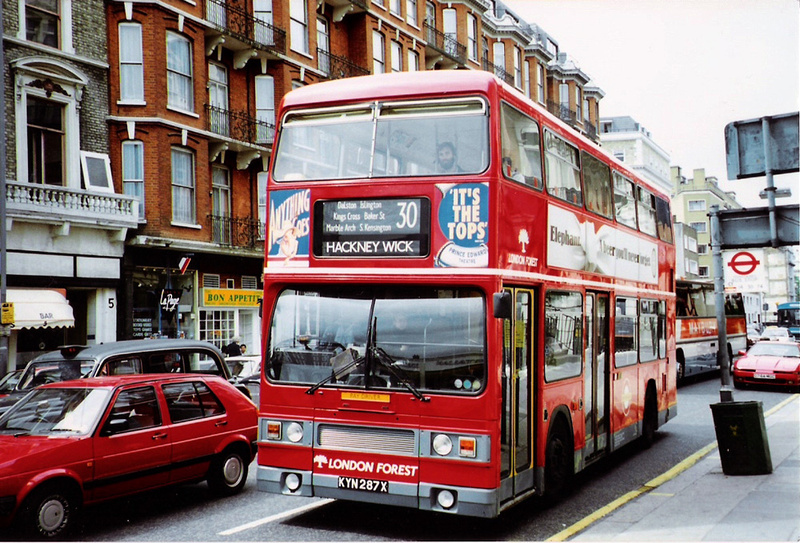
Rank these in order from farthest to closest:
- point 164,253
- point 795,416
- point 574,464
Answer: point 164,253 < point 795,416 < point 574,464

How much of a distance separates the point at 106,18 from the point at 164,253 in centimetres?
688

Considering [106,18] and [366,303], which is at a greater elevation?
[106,18]

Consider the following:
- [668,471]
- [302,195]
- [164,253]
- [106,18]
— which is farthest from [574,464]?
[106,18]

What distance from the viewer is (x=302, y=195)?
8195 millimetres

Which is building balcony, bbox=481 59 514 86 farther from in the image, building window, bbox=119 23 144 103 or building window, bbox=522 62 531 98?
building window, bbox=119 23 144 103

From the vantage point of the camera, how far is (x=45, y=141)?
21.6 m

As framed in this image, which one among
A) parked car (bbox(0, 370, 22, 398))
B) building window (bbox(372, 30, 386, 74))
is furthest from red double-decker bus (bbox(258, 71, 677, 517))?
building window (bbox(372, 30, 386, 74))

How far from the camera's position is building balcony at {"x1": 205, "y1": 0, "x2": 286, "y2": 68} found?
Answer: 25922 mm

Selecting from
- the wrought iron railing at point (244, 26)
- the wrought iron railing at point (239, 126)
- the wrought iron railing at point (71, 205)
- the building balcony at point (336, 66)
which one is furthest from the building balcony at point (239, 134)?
the wrought iron railing at point (71, 205)

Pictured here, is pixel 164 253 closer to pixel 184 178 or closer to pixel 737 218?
pixel 184 178

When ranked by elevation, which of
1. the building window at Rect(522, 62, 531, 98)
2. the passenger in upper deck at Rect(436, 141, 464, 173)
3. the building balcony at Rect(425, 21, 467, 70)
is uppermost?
the building window at Rect(522, 62, 531, 98)

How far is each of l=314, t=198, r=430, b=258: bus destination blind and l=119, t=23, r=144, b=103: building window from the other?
17525 millimetres

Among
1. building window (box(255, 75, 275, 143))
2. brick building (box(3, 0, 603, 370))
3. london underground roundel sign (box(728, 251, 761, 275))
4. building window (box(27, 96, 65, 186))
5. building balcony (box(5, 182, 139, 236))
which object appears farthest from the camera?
building window (box(255, 75, 275, 143))

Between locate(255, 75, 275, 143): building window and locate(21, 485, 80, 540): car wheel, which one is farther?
locate(255, 75, 275, 143): building window
